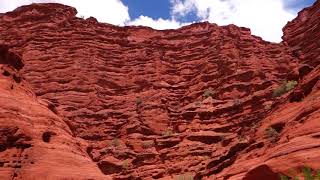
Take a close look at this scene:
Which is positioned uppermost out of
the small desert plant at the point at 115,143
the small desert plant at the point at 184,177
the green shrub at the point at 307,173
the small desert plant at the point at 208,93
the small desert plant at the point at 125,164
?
the small desert plant at the point at 208,93

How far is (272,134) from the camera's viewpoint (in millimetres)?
27094

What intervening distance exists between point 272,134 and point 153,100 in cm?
3293

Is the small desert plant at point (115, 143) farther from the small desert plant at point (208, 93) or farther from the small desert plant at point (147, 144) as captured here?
the small desert plant at point (208, 93)

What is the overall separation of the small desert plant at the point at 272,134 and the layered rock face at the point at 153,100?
5.9 inches

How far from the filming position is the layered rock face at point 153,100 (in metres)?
25.2

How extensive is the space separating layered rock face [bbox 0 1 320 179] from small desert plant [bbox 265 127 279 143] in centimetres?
15

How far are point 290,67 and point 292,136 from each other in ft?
135

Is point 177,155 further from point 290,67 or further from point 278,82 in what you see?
point 290,67

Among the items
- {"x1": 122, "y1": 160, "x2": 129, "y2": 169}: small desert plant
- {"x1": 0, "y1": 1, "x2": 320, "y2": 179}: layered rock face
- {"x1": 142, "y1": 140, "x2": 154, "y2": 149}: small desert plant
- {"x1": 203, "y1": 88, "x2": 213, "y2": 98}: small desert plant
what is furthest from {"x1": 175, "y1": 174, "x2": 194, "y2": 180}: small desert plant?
{"x1": 203, "y1": 88, "x2": 213, "y2": 98}: small desert plant

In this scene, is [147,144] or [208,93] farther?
[208,93]

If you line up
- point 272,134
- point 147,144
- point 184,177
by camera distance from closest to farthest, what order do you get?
point 272,134 < point 184,177 < point 147,144

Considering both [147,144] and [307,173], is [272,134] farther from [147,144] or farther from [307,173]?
[147,144]

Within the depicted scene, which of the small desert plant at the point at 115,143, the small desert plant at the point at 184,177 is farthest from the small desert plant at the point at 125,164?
the small desert plant at the point at 115,143

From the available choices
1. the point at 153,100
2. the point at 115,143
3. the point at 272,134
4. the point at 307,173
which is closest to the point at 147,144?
the point at 115,143
